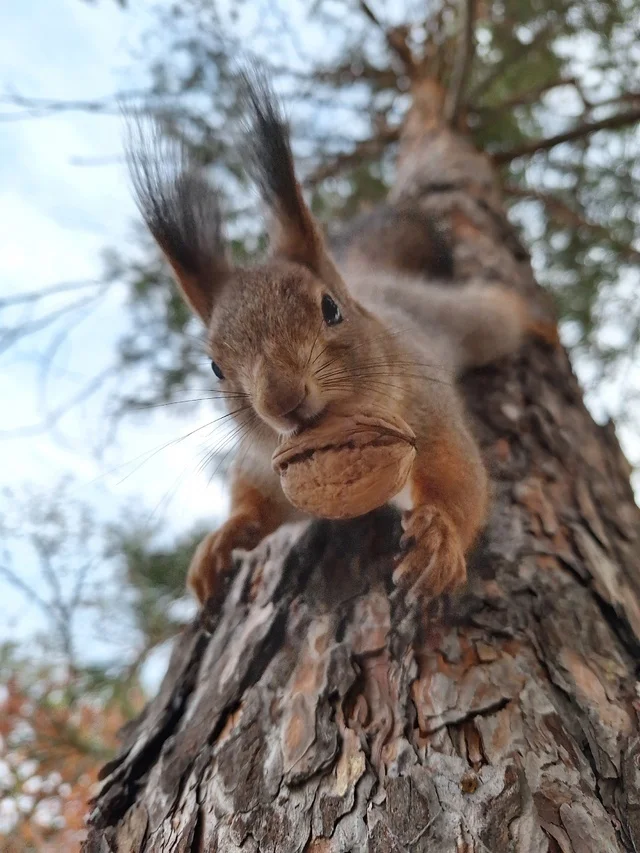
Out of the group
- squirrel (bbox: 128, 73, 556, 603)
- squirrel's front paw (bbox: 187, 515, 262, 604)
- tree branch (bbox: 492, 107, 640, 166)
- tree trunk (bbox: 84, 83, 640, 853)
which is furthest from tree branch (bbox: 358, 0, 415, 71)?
squirrel's front paw (bbox: 187, 515, 262, 604)

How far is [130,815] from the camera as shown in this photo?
0.81 metres

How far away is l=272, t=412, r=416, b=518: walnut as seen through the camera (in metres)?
0.70

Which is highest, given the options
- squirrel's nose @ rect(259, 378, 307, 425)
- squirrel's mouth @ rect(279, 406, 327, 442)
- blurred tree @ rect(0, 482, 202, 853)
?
squirrel's nose @ rect(259, 378, 307, 425)

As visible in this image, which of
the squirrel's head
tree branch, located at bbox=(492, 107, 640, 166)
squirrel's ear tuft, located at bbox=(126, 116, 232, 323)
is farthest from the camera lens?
tree branch, located at bbox=(492, 107, 640, 166)

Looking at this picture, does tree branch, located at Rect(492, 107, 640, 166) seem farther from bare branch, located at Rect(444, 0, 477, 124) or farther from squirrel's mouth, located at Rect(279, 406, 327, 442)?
squirrel's mouth, located at Rect(279, 406, 327, 442)

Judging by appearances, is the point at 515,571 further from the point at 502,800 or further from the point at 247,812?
the point at 247,812

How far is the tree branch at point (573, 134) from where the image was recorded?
7.68 feet

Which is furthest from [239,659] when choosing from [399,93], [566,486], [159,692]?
[399,93]

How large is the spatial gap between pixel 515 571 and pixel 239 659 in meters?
0.46

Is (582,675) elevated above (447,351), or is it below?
below

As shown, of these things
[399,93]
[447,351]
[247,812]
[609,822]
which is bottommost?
[609,822]

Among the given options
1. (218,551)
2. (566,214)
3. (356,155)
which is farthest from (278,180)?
(356,155)

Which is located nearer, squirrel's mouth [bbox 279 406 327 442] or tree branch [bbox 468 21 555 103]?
squirrel's mouth [bbox 279 406 327 442]

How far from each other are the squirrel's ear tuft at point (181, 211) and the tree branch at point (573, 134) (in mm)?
1977
